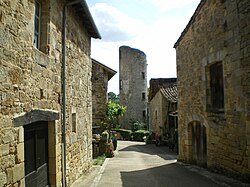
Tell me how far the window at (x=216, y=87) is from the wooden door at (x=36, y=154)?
17.5 ft

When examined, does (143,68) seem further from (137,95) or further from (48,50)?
(48,50)

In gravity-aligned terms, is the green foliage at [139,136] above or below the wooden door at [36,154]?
below

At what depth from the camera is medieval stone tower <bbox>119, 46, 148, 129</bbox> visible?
3759 cm

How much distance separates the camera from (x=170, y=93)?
76.1ft

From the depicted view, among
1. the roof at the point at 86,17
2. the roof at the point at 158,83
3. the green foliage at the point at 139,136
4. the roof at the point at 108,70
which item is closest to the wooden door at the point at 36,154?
the roof at the point at 86,17

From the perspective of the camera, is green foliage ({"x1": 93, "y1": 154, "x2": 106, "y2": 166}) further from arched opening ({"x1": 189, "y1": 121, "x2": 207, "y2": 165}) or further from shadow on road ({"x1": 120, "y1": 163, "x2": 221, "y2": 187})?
arched opening ({"x1": 189, "y1": 121, "x2": 207, "y2": 165})

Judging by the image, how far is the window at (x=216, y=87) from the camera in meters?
8.32

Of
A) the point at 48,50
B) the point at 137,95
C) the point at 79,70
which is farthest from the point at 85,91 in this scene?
the point at 137,95

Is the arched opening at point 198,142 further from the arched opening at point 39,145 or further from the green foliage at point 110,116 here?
the green foliage at point 110,116

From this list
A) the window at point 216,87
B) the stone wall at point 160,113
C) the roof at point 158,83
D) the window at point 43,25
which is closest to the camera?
the window at point 43,25

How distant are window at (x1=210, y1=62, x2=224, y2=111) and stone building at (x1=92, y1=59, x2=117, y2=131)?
9665 millimetres

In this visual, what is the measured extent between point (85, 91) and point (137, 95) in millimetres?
28647

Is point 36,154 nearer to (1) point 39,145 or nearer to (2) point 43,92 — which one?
(1) point 39,145

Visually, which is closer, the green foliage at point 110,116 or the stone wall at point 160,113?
the green foliage at point 110,116
